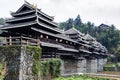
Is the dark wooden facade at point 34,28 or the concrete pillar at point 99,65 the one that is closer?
the dark wooden facade at point 34,28

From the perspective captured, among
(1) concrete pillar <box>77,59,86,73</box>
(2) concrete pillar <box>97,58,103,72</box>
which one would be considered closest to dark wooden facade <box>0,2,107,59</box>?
(1) concrete pillar <box>77,59,86,73</box>

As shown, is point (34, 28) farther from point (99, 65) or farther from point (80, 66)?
point (99, 65)

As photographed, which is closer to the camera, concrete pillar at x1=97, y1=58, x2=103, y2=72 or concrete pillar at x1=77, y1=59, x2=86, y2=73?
concrete pillar at x1=77, y1=59, x2=86, y2=73

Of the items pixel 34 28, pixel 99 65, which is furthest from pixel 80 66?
pixel 99 65

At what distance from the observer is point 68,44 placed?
32.8 metres

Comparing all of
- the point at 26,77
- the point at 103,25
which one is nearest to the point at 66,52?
the point at 26,77

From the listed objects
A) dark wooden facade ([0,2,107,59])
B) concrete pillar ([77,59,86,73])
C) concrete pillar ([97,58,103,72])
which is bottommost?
concrete pillar ([97,58,103,72])

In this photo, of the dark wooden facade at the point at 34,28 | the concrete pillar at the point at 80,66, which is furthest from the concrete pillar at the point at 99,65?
the dark wooden facade at the point at 34,28

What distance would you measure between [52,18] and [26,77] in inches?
454

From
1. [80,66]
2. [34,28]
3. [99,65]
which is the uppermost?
[34,28]

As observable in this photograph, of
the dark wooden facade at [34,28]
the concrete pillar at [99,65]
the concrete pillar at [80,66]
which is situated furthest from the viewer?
the concrete pillar at [99,65]

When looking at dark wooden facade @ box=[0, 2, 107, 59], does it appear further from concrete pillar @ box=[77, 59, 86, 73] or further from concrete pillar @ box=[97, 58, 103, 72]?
concrete pillar @ box=[97, 58, 103, 72]

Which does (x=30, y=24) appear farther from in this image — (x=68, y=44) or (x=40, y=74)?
(x=68, y=44)

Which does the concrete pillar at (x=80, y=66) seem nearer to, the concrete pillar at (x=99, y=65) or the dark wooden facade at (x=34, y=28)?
the dark wooden facade at (x=34, y=28)
